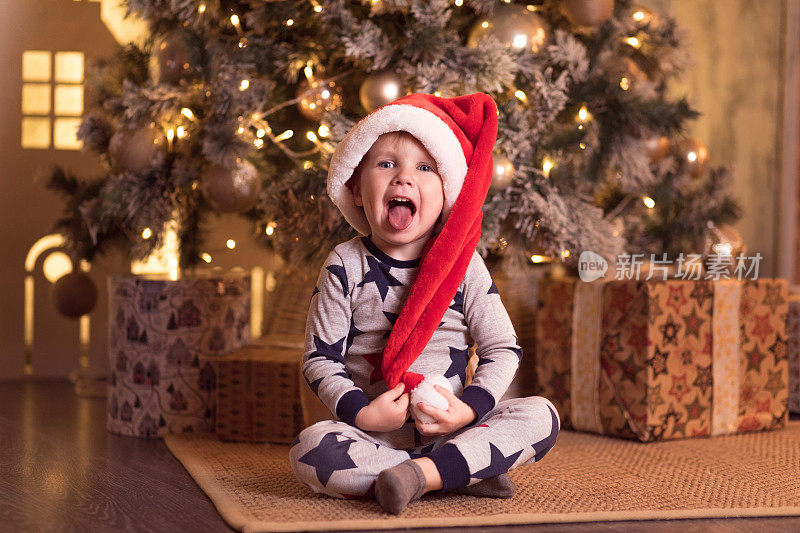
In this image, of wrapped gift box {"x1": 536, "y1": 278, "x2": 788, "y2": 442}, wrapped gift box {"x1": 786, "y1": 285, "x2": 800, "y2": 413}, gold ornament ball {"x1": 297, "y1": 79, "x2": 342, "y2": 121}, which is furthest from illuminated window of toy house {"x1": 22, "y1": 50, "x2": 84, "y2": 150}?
wrapped gift box {"x1": 786, "y1": 285, "x2": 800, "y2": 413}

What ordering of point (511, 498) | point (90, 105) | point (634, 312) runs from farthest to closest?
point (90, 105) < point (634, 312) < point (511, 498)

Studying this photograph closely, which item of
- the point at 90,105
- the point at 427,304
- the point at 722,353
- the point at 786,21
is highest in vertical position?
the point at 786,21

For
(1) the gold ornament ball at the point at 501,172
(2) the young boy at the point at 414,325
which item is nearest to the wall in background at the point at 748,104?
(1) the gold ornament ball at the point at 501,172

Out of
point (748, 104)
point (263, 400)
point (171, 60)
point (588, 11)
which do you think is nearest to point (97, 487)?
point (263, 400)

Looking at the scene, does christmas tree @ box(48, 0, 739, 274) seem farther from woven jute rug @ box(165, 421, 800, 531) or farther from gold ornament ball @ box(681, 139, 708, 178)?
woven jute rug @ box(165, 421, 800, 531)

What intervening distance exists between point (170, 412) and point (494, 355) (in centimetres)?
70

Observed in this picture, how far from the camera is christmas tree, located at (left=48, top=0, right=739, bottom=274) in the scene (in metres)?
1.55

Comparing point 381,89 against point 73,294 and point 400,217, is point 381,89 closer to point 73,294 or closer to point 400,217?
point 400,217

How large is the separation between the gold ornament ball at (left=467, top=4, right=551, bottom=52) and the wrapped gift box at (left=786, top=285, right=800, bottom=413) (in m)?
0.79

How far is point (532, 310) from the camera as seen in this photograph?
1.83 meters

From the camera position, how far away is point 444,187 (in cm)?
121

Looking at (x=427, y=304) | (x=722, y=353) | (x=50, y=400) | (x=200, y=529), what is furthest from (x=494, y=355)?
(x=50, y=400)

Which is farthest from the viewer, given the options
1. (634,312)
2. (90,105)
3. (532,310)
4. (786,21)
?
(786,21)

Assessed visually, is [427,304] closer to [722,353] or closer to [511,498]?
[511,498]
